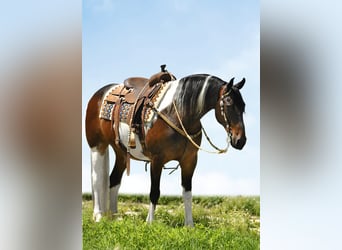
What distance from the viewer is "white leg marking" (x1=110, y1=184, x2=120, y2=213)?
272cm

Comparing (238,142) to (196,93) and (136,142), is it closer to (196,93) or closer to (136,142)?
(196,93)

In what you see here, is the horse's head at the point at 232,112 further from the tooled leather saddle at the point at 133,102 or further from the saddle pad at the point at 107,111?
the saddle pad at the point at 107,111

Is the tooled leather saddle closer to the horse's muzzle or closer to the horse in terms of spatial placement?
the horse

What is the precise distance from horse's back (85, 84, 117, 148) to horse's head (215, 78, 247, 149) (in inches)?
25.8

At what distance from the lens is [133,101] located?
2762mm

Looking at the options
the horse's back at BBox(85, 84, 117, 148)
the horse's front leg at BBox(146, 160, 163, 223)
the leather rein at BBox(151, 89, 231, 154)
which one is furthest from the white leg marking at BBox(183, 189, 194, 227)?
the horse's back at BBox(85, 84, 117, 148)

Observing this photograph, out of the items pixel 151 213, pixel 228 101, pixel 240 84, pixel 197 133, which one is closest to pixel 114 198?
pixel 151 213

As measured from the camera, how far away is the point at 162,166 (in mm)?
2629

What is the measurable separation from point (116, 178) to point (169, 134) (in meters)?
0.40

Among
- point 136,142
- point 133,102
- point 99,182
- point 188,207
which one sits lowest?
point 188,207
